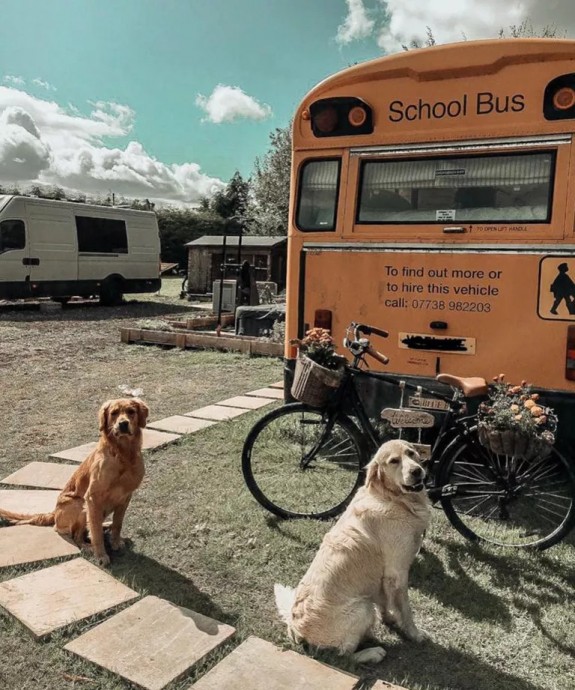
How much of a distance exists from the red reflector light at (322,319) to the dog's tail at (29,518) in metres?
2.51

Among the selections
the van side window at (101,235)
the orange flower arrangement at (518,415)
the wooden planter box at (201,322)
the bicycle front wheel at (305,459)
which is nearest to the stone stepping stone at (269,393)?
the bicycle front wheel at (305,459)

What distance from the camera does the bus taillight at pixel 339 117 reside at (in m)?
4.80

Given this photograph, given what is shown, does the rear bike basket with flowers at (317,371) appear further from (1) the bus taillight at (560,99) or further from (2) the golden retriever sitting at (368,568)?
(1) the bus taillight at (560,99)

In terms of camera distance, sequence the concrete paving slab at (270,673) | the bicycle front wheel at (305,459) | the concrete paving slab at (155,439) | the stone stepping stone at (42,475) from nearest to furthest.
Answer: the concrete paving slab at (270,673), the bicycle front wheel at (305,459), the stone stepping stone at (42,475), the concrete paving slab at (155,439)

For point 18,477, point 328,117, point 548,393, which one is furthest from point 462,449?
point 18,477

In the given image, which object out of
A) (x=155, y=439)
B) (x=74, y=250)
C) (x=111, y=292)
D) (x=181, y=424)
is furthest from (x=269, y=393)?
(x=111, y=292)

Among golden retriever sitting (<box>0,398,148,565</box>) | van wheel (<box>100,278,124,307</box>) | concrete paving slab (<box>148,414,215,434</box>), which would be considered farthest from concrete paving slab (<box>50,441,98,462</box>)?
van wheel (<box>100,278,124,307</box>)

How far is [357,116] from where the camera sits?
15.8 feet

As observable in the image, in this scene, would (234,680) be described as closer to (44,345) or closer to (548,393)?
(548,393)

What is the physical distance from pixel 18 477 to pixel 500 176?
4481 mm

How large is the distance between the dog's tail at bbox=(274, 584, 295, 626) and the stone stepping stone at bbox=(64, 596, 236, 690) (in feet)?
0.88

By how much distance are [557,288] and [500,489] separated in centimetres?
150

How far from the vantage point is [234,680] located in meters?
2.51

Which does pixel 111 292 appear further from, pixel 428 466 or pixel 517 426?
pixel 517 426
